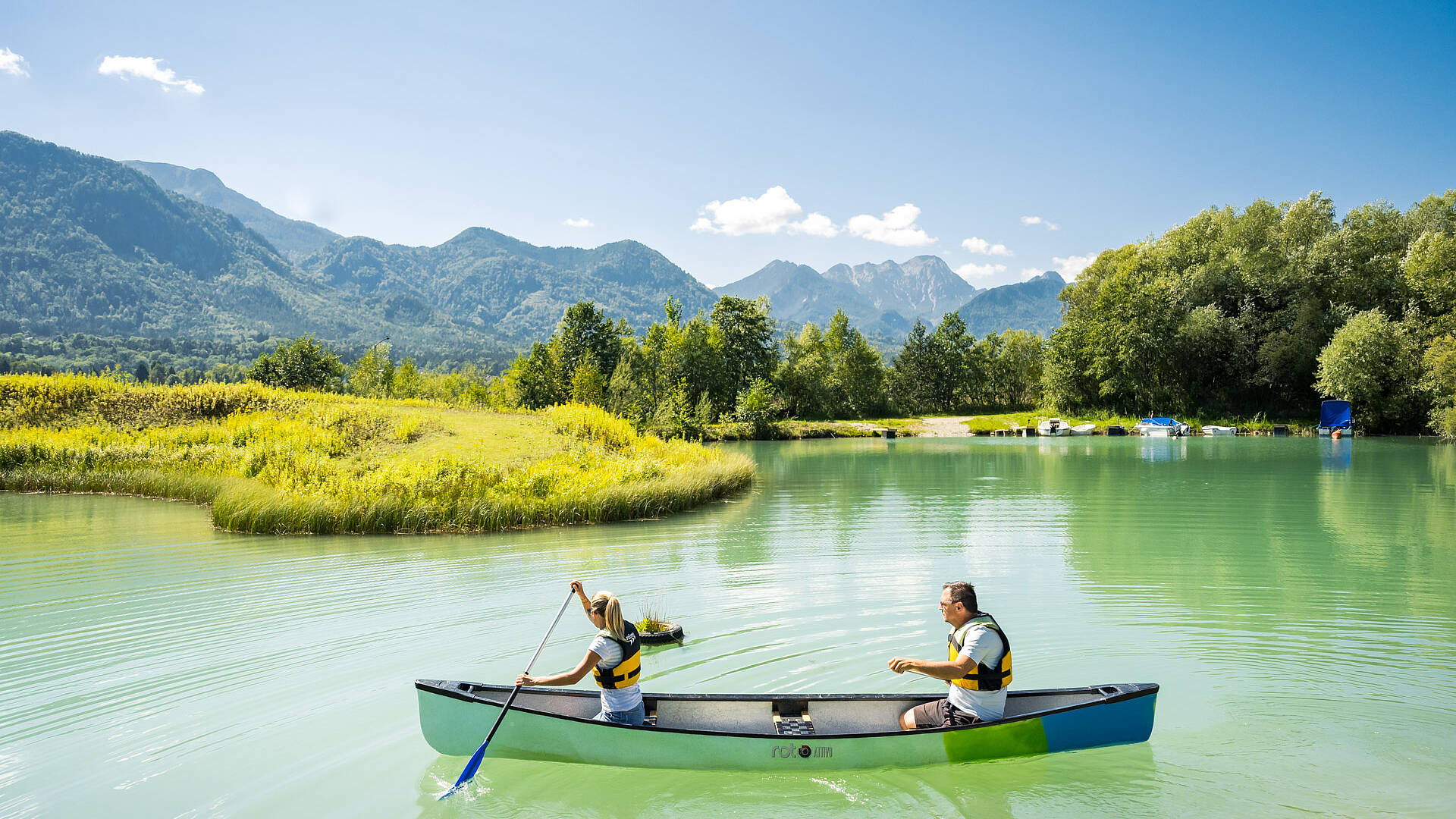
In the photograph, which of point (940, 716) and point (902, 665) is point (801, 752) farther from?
point (940, 716)

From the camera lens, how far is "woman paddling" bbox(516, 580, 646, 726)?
6.63 meters

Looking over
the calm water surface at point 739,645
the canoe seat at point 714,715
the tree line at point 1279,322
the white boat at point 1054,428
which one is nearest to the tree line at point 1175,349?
the tree line at point 1279,322

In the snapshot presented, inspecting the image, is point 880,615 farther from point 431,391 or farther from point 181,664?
point 431,391

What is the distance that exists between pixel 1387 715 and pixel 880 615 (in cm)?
586

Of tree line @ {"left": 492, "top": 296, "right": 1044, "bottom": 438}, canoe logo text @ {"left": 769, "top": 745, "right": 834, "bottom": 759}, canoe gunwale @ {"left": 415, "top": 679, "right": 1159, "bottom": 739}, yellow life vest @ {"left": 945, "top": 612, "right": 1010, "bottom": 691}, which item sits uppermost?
tree line @ {"left": 492, "top": 296, "right": 1044, "bottom": 438}

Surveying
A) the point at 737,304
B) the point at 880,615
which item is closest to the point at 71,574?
the point at 880,615

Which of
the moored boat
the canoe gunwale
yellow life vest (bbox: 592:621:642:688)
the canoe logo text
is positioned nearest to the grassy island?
the canoe gunwale

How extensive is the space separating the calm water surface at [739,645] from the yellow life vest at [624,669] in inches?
38.0

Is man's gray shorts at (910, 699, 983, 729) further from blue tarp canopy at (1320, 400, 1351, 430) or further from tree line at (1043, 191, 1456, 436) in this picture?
blue tarp canopy at (1320, 400, 1351, 430)

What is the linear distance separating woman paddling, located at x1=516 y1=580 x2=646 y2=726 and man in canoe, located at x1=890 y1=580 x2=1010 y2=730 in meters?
2.31

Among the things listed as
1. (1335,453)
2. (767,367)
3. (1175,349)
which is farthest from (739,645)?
(767,367)

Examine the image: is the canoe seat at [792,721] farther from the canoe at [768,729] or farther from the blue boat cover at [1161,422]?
the blue boat cover at [1161,422]

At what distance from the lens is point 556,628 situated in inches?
436

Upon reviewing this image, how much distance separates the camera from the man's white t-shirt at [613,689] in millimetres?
6629
